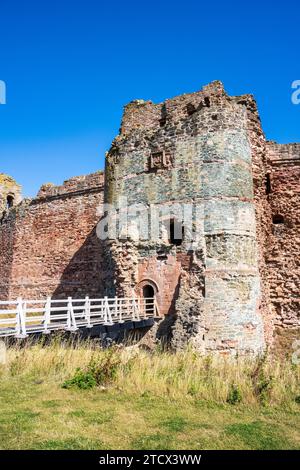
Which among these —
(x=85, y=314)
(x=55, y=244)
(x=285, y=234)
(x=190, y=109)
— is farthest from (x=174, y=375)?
(x=55, y=244)

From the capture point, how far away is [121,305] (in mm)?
14055

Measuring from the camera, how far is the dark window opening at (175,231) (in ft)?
49.6

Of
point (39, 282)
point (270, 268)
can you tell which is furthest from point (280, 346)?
point (39, 282)

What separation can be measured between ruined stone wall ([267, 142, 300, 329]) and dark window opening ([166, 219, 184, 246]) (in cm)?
383

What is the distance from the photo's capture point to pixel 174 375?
838 cm

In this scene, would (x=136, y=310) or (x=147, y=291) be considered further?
(x=147, y=291)

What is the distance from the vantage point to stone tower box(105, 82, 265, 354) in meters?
13.6

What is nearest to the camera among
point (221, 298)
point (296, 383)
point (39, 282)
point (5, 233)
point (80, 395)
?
point (80, 395)

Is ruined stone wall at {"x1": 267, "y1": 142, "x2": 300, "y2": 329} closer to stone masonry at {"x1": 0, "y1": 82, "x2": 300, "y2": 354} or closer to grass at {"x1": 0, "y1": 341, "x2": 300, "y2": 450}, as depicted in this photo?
stone masonry at {"x1": 0, "y1": 82, "x2": 300, "y2": 354}

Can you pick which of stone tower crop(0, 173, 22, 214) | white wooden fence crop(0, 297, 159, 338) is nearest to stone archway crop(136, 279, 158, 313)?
white wooden fence crop(0, 297, 159, 338)

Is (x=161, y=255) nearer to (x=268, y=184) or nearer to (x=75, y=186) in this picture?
(x=268, y=184)

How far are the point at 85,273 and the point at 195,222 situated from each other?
9.24 metres

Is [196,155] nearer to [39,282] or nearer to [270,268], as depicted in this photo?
[270,268]
